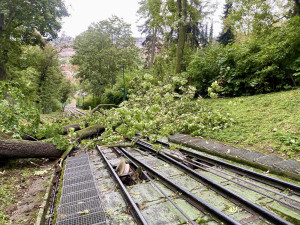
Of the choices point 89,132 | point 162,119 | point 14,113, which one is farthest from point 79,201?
point 89,132

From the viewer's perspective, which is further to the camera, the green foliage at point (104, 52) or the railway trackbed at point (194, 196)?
the green foliage at point (104, 52)

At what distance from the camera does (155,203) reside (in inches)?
128

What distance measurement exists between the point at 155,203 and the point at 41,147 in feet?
14.9

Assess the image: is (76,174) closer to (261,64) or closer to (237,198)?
(237,198)

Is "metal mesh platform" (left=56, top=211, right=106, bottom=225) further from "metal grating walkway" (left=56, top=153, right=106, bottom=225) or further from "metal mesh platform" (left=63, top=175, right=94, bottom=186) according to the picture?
"metal mesh platform" (left=63, top=175, right=94, bottom=186)

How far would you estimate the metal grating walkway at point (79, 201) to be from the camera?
2.92 metres

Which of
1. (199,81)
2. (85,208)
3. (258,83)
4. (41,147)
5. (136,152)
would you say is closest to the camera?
(85,208)

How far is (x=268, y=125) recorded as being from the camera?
5.90 meters

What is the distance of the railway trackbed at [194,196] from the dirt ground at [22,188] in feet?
3.99

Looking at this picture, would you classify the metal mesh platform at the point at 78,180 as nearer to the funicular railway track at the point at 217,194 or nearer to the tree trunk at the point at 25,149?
the funicular railway track at the point at 217,194

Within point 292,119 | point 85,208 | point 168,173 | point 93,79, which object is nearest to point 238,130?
point 292,119

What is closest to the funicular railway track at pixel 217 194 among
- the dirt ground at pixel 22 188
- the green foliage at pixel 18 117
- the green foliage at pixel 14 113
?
the dirt ground at pixel 22 188

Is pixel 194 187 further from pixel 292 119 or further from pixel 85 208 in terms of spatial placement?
pixel 292 119

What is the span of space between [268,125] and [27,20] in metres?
16.2
